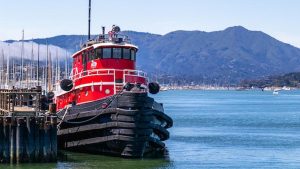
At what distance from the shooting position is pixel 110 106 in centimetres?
3703

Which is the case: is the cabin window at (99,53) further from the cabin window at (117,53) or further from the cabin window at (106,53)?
the cabin window at (117,53)

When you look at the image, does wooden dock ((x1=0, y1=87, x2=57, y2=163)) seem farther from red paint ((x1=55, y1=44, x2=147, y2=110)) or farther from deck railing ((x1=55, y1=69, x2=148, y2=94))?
deck railing ((x1=55, y1=69, x2=148, y2=94))

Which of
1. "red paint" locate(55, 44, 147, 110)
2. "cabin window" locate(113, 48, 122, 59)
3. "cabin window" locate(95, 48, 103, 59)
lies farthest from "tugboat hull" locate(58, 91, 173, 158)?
"cabin window" locate(113, 48, 122, 59)

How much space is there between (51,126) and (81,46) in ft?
37.7

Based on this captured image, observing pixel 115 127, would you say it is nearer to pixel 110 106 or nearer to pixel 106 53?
pixel 110 106

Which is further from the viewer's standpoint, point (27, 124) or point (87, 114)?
point (87, 114)

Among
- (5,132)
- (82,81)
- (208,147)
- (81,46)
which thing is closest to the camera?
(5,132)

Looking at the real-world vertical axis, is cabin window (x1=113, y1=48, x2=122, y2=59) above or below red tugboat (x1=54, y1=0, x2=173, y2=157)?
above

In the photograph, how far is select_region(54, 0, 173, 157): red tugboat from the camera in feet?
120

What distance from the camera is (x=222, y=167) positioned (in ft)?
127

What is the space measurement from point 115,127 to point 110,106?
3.83ft

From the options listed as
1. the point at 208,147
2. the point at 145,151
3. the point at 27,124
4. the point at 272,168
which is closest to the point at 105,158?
the point at 145,151

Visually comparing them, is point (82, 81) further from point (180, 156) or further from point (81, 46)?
point (180, 156)

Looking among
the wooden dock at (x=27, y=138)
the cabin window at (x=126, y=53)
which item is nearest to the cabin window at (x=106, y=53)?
the cabin window at (x=126, y=53)
